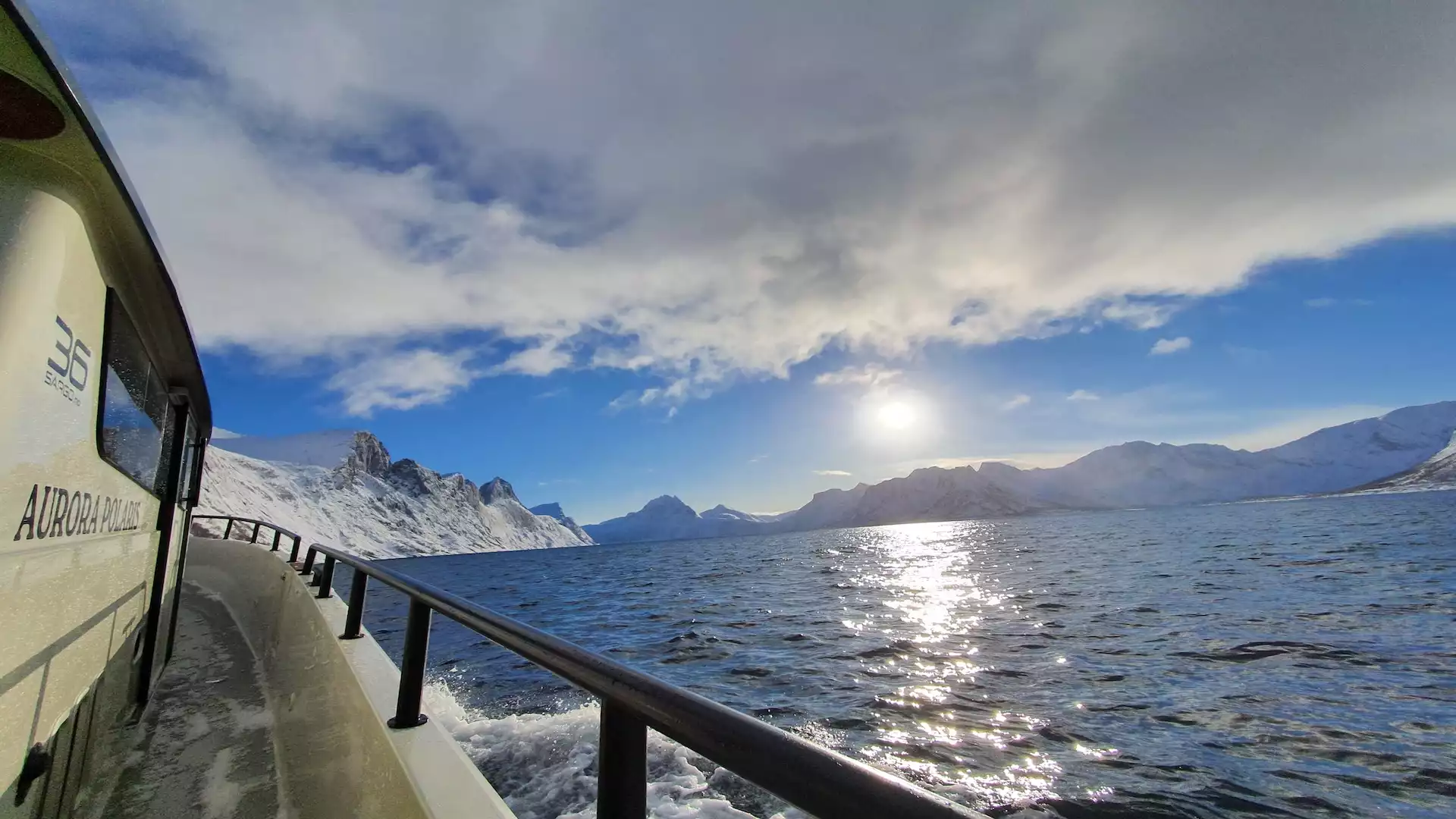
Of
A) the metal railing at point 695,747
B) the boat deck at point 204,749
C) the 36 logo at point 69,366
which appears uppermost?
the 36 logo at point 69,366

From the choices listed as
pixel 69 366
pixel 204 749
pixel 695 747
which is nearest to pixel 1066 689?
pixel 204 749

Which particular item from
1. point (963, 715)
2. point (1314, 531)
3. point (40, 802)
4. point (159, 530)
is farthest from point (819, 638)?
point (1314, 531)

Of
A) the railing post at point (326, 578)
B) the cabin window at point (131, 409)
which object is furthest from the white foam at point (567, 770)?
the cabin window at point (131, 409)

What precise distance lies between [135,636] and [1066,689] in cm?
1158

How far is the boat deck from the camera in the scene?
357cm

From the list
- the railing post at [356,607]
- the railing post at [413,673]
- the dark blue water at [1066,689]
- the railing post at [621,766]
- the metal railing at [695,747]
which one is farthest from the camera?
the dark blue water at [1066,689]

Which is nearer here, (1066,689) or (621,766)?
(621,766)

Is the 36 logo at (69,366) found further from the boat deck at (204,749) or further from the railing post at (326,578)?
the railing post at (326,578)

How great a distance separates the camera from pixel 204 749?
14.3 feet

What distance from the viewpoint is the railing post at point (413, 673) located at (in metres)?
2.92

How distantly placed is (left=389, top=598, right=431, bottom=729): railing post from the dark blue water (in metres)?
3.41

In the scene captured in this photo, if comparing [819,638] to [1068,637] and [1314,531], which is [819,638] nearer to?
[1068,637]

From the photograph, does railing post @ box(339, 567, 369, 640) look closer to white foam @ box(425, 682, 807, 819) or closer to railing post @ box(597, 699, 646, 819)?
white foam @ box(425, 682, 807, 819)

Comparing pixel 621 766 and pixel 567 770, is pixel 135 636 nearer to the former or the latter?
pixel 567 770
